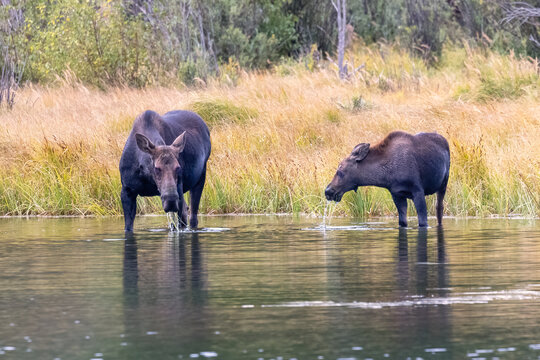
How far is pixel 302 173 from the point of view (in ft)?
51.9

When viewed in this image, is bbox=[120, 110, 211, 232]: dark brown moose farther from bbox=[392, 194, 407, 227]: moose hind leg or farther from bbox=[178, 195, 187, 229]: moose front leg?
bbox=[392, 194, 407, 227]: moose hind leg

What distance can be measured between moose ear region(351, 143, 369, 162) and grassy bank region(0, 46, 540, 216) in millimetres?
1815

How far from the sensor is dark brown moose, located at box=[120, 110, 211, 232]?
1134cm

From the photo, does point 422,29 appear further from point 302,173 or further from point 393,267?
point 393,267

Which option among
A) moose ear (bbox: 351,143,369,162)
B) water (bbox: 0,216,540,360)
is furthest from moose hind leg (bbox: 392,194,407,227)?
moose ear (bbox: 351,143,369,162)

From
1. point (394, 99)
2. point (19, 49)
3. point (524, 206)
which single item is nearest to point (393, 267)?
point (524, 206)

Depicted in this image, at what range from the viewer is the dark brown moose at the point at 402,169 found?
12664mm

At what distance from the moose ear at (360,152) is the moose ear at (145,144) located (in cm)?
263

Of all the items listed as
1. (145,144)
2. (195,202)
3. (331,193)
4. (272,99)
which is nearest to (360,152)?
(331,193)

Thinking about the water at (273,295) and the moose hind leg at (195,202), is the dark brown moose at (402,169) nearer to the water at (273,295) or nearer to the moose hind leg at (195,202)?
the water at (273,295)

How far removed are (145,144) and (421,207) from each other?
3172 millimetres

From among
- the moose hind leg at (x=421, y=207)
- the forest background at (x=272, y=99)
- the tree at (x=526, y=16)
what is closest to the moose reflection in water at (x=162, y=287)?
the moose hind leg at (x=421, y=207)

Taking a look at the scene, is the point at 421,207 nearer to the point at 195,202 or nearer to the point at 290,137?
the point at 195,202

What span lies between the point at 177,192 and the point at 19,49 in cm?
2160
